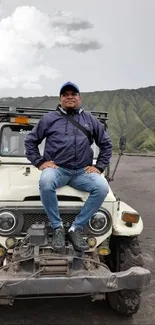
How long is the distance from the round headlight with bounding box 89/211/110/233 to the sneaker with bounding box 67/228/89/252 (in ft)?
0.84

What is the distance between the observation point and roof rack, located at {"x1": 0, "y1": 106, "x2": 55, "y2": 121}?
5.82 meters

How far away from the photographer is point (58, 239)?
406cm

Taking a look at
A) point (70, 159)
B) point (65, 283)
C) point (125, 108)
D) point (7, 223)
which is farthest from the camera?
point (125, 108)

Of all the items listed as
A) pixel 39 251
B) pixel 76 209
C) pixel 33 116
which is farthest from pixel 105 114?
pixel 39 251

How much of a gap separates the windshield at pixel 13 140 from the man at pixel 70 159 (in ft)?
3.65

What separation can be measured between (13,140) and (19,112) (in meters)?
0.41

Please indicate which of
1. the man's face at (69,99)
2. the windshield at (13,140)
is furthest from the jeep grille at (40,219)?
the windshield at (13,140)

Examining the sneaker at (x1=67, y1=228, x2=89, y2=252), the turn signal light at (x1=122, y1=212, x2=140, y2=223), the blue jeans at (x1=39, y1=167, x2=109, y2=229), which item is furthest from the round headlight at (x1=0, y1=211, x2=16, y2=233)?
the turn signal light at (x1=122, y1=212, x2=140, y2=223)

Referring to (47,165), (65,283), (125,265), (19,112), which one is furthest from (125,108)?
(65,283)

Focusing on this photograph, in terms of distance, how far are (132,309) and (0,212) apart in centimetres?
176

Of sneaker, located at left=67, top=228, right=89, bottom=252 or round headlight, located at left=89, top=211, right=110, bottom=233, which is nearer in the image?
sneaker, located at left=67, top=228, right=89, bottom=252

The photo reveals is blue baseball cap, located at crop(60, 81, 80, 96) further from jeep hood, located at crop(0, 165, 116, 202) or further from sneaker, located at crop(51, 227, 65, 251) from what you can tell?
sneaker, located at crop(51, 227, 65, 251)

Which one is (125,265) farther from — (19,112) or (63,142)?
(19,112)

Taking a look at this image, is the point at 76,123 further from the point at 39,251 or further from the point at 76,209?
the point at 39,251
